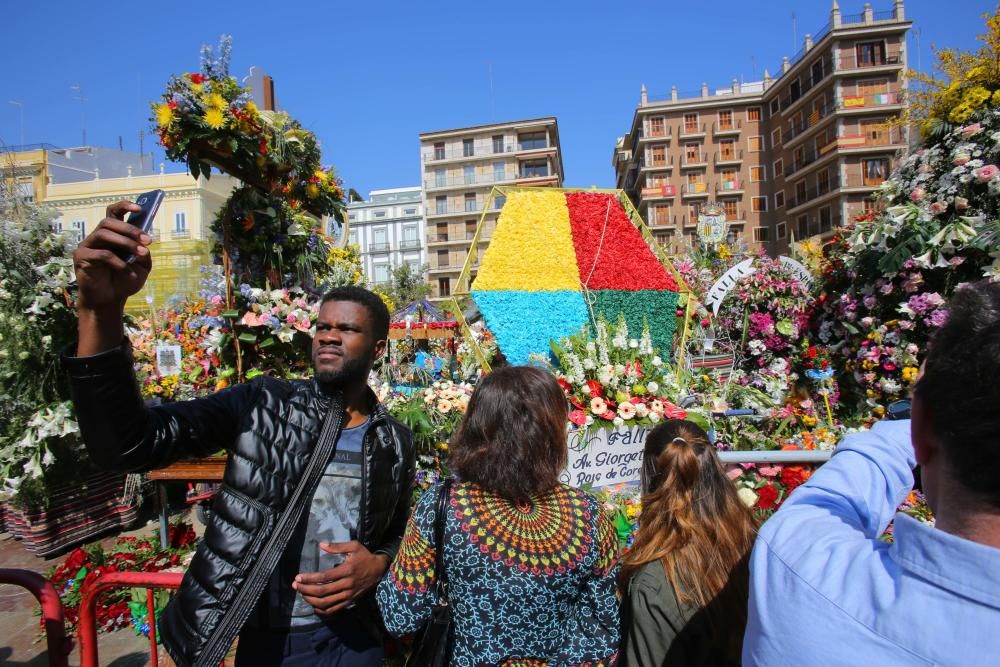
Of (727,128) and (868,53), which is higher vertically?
(868,53)

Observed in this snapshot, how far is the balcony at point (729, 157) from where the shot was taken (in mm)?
47875

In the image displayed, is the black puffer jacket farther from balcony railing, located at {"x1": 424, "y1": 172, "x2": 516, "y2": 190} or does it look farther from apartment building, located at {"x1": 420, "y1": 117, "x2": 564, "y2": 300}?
balcony railing, located at {"x1": 424, "y1": 172, "x2": 516, "y2": 190}

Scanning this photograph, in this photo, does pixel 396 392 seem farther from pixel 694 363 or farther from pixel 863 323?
pixel 863 323

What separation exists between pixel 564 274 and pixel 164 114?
11.4ft

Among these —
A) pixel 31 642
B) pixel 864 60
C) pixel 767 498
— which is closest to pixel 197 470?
pixel 31 642

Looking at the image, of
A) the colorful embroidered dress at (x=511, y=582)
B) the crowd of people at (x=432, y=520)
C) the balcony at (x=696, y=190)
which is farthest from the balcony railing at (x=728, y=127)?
the colorful embroidered dress at (x=511, y=582)

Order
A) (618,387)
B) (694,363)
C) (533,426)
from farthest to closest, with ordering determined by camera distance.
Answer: (694,363) < (618,387) < (533,426)

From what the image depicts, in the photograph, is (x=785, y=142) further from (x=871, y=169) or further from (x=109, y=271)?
(x=109, y=271)

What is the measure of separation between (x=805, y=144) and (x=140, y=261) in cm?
4997

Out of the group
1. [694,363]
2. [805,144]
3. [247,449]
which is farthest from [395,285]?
[247,449]

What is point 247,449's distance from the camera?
1733mm

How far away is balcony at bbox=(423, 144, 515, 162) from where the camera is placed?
5875cm

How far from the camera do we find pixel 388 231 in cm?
7000

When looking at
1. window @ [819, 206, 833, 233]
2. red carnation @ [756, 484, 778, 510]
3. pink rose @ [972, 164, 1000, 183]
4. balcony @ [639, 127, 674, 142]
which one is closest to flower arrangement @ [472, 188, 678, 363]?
red carnation @ [756, 484, 778, 510]
